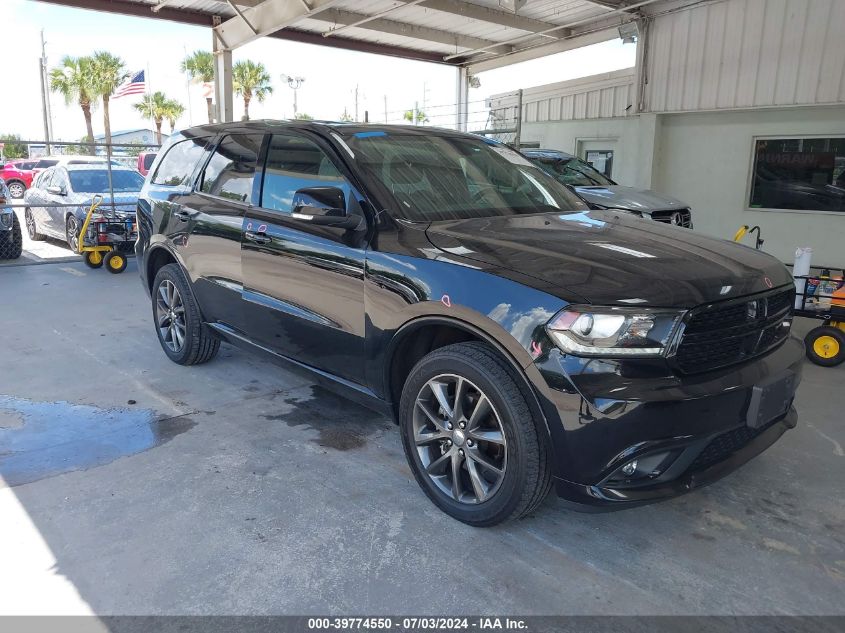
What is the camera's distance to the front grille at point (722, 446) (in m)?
2.53

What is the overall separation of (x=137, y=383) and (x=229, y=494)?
6.44ft

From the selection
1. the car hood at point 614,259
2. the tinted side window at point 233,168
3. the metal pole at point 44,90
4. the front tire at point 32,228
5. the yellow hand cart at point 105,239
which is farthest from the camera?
the metal pole at point 44,90

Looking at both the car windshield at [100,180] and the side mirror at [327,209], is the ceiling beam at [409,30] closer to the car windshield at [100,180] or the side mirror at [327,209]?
the car windshield at [100,180]

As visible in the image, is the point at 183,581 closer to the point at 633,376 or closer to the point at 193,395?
the point at 633,376

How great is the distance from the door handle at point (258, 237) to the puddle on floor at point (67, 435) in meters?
1.20

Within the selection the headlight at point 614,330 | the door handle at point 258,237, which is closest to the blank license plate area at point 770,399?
the headlight at point 614,330

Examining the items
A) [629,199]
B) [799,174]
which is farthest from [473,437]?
[799,174]

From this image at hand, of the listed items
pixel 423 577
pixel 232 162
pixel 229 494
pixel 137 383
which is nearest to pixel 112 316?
pixel 137 383

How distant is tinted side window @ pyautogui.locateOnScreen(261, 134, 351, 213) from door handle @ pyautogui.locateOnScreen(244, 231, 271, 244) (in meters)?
0.17

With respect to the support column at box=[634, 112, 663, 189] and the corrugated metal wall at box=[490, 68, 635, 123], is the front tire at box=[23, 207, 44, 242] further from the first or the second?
the support column at box=[634, 112, 663, 189]

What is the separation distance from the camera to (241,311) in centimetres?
412

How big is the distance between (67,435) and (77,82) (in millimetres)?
39196

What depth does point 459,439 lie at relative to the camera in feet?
9.28

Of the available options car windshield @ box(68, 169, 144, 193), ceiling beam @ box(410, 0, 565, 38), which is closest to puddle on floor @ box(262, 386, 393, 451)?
car windshield @ box(68, 169, 144, 193)
